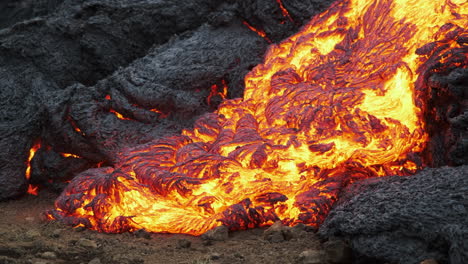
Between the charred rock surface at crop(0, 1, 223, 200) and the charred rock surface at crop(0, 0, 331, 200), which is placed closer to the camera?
the charred rock surface at crop(0, 0, 331, 200)

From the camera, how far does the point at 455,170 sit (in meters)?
3.40

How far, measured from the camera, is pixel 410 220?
3105mm

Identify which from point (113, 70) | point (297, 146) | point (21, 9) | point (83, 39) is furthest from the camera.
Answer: point (21, 9)

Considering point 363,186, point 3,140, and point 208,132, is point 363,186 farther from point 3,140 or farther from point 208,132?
point 3,140

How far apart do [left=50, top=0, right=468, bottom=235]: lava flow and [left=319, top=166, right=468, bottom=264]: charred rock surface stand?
66 centimetres

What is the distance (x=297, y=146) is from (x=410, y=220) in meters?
1.73

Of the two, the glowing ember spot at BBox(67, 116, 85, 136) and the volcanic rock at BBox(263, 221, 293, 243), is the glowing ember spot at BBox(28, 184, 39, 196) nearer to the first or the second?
the glowing ember spot at BBox(67, 116, 85, 136)

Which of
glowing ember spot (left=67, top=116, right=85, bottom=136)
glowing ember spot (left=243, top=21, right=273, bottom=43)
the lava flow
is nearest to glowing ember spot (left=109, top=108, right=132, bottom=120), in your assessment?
glowing ember spot (left=67, top=116, right=85, bottom=136)

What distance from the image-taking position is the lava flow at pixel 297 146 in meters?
4.45

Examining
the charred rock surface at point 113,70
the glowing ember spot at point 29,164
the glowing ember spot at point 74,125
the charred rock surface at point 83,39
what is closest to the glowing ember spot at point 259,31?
the charred rock surface at point 113,70

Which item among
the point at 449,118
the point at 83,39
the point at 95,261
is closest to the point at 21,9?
the point at 83,39

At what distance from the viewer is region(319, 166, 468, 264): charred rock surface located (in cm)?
288

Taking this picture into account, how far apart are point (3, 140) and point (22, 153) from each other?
26 centimetres

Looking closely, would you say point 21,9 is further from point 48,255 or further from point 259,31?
point 48,255
